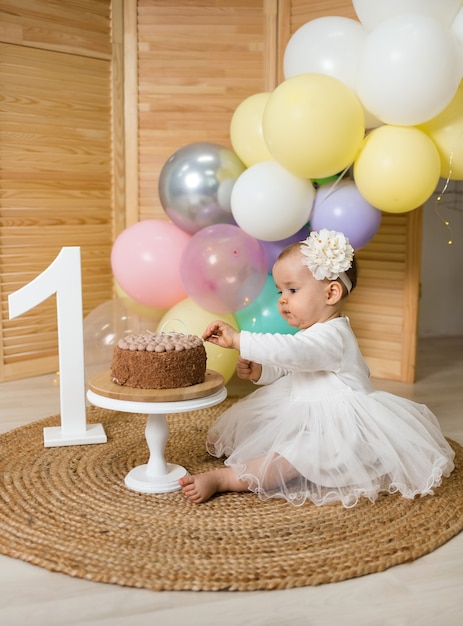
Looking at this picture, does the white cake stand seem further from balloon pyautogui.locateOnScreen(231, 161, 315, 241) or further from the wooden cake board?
balloon pyautogui.locateOnScreen(231, 161, 315, 241)

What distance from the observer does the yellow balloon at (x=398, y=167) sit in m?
2.39

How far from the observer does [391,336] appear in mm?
3316

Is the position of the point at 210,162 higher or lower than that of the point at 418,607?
higher

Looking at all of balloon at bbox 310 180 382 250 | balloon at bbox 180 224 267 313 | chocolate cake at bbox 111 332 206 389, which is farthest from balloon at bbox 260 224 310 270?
chocolate cake at bbox 111 332 206 389

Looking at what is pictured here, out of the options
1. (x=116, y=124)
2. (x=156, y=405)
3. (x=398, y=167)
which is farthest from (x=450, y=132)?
(x=116, y=124)

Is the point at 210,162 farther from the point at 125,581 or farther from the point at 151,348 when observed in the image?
the point at 125,581

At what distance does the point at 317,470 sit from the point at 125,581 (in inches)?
24.1

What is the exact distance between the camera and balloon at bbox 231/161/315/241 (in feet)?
8.59

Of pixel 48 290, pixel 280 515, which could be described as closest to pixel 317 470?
pixel 280 515

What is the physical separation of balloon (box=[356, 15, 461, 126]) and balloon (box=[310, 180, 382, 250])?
1.07 feet

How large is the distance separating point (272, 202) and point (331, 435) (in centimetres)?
99

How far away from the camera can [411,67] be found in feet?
7.54

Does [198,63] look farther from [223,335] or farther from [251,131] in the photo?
[223,335]

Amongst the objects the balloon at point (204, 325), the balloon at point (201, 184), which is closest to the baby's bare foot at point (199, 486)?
the balloon at point (204, 325)
